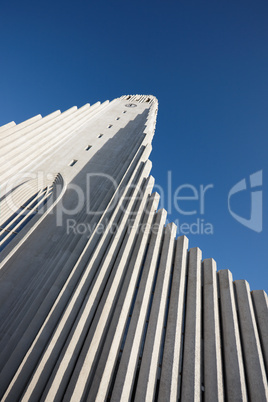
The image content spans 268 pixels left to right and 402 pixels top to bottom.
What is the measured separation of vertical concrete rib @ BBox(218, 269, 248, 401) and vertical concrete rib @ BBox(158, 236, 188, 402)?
6.15 ft

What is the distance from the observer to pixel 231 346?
839cm

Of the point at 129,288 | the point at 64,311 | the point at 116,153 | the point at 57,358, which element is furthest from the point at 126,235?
the point at 116,153

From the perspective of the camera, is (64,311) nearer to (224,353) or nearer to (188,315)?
(188,315)

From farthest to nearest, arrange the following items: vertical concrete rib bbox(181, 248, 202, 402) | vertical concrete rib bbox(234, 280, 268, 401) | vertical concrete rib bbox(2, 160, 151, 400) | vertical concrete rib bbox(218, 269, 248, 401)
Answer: vertical concrete rib bbox(234, 280, 268, 401), vertical concrete rib bbox(218, 269, 248, 401), vertical concrete rib bbox(181, 248, 202, 402), vertical concrete rib bbox(2, 160, 151, 400)

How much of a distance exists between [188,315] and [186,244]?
4.09 metres

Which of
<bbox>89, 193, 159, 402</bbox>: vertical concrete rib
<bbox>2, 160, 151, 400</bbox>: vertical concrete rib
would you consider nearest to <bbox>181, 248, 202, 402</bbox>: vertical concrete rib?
<bbox>89, 193, 159, 402</bbox>: vertical concrete rib

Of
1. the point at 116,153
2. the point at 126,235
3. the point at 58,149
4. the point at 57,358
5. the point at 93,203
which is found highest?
the point at 116,153

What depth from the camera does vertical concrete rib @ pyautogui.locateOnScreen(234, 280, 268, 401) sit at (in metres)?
7.30

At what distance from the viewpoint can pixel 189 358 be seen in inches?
307

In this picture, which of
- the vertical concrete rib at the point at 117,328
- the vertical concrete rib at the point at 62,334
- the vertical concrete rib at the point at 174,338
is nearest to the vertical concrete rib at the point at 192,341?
the vertical concrete rib at the point at 174,338

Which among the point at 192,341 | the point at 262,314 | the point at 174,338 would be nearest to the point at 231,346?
the point at 192,341

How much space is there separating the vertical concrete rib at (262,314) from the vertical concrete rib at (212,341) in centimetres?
203

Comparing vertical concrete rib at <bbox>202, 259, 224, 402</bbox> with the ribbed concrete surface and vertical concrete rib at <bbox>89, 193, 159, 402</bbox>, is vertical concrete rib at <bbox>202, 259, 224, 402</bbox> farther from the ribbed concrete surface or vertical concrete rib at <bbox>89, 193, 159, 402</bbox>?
vertical concrete rib at <bbox>89, 193, 159, 402</bbox>

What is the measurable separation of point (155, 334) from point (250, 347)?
4288mm
